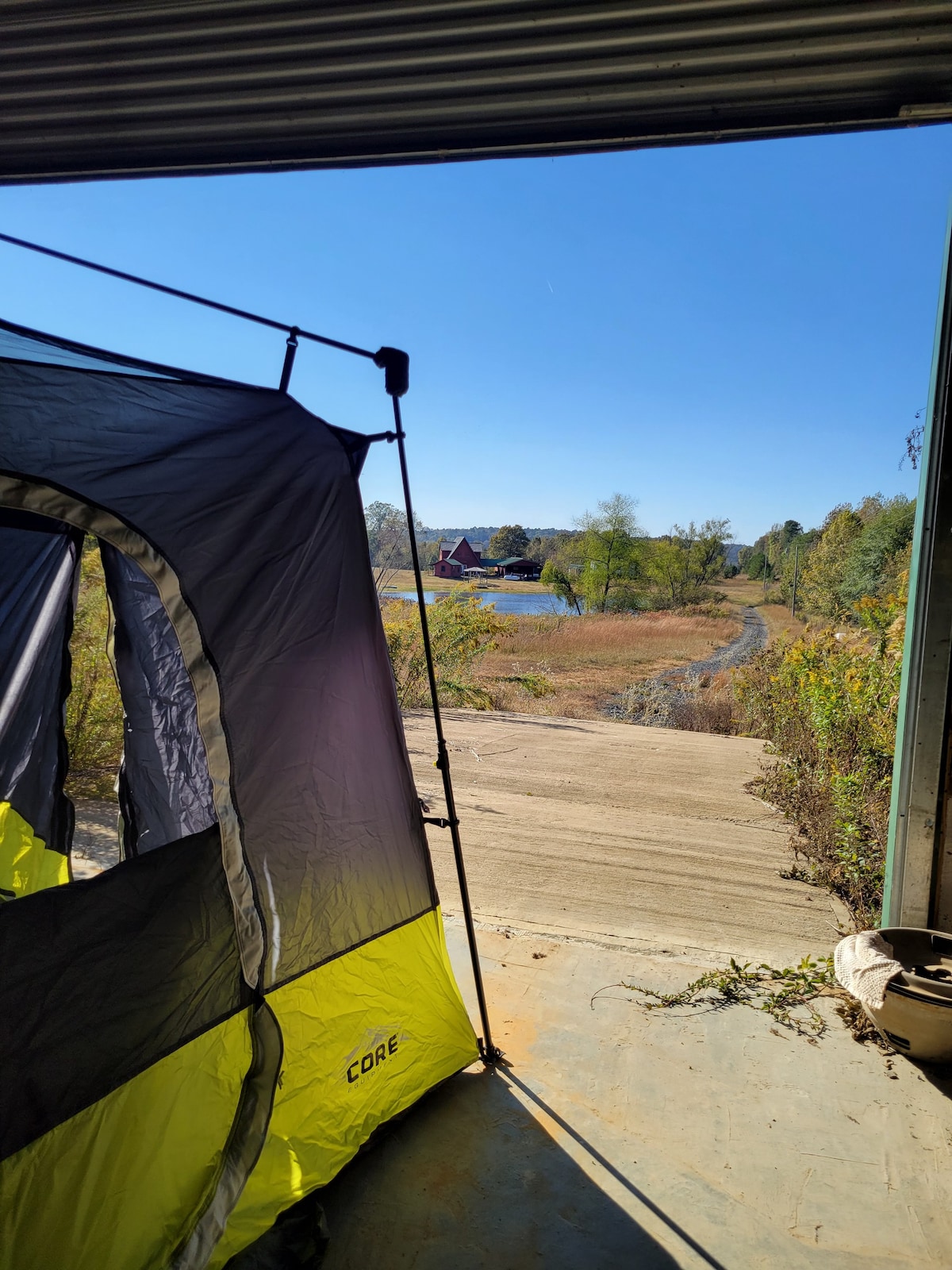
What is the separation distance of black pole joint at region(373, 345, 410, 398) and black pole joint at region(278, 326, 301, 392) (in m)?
0.23

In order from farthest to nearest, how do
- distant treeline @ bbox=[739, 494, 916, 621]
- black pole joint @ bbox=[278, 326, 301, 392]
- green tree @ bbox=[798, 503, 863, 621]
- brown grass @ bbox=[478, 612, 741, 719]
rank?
green tree @ bbox=[798, 503, 863, 621] < distant treeline @ bbox=[739, 494, 916, 621] < brown grass @ bbox=[478, 612, 741, 719] < black pole joint @ bbox=[278, 326, 301, 392]

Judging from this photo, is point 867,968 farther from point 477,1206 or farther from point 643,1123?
point 477,1206

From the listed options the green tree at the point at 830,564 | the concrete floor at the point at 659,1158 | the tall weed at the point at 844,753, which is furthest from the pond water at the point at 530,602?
the concrete floor at the point at 659,1158

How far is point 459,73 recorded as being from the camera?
194 centimetres

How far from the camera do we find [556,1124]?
2.05 m

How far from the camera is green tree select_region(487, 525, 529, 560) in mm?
52062

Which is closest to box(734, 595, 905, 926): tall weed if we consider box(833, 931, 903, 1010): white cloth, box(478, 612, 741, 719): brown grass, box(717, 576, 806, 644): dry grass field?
box(833, 931, 903, 1010): white cloth

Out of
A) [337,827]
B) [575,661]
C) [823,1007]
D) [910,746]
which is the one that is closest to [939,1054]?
[823,1007]

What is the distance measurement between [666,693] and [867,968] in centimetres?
975

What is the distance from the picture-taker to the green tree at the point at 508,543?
52062 mm

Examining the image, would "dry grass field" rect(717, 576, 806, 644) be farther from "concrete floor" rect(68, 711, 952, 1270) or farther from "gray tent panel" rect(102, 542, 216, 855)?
"gray tent panel" rect(102, 542, 216, 855)

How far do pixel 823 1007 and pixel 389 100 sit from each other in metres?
3.32

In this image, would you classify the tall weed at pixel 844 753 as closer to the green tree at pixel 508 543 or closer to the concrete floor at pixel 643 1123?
the concrete floor at pixel 643 1123

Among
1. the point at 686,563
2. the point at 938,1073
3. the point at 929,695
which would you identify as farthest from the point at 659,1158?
the point at 686,563
